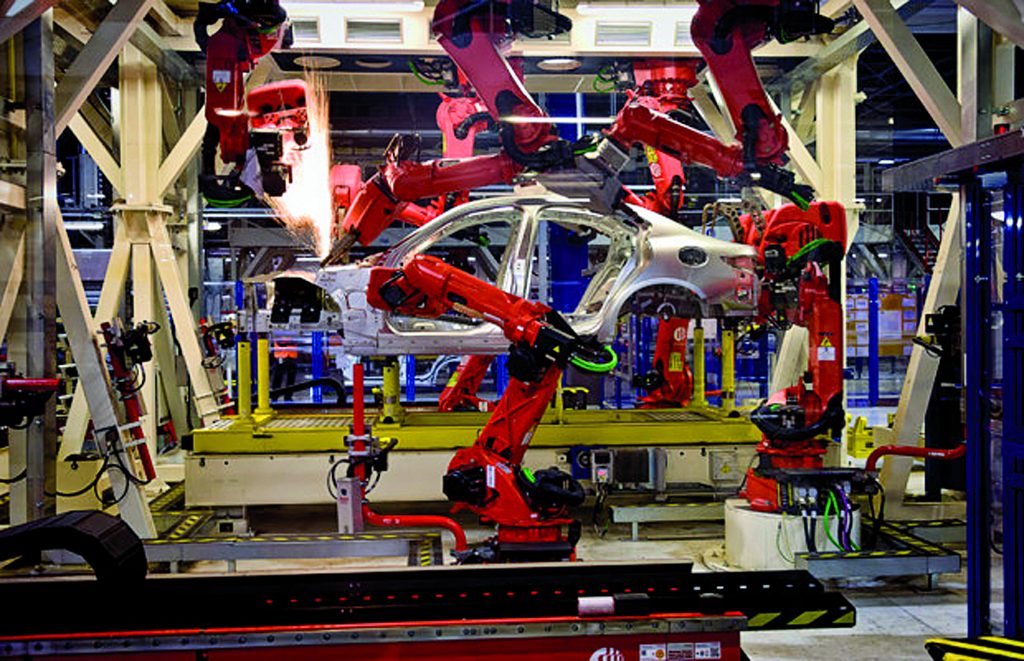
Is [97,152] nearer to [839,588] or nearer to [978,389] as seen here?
[839,588]

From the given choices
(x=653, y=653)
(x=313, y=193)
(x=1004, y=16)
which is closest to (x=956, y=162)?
(x=1004, y=16)

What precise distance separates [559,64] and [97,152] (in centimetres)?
414

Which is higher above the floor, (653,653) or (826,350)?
(826,350)

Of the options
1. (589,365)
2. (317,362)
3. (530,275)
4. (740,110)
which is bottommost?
(317,362)

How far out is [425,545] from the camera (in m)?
5.47

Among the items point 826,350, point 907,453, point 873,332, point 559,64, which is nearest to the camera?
point 826,350

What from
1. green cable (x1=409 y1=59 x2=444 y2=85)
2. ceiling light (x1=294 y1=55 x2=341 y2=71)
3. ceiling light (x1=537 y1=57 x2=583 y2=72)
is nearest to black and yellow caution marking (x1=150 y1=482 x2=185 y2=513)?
ceiling light (x1=294 y1=55 x2=341 y2=71)

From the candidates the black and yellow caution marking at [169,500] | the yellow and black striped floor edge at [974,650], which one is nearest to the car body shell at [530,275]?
the black and yellow caution marking at [169,500]

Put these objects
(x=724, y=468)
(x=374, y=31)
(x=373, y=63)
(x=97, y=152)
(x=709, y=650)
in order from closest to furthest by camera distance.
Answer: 1. (x=709, y=650)
2. (x=374, y=31)
3. (x=724, y=468)
4. (x=373, y=63)
5. (x=97, y=152)

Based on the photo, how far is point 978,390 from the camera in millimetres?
3859

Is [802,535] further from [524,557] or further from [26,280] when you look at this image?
[26,280]

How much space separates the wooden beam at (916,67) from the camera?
17.3ft

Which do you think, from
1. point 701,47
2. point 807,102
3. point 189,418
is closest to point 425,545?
point 701,47

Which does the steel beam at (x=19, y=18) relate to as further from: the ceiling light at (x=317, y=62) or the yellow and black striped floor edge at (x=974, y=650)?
the yellow and black striped floor edge at (x=974, y=650)
